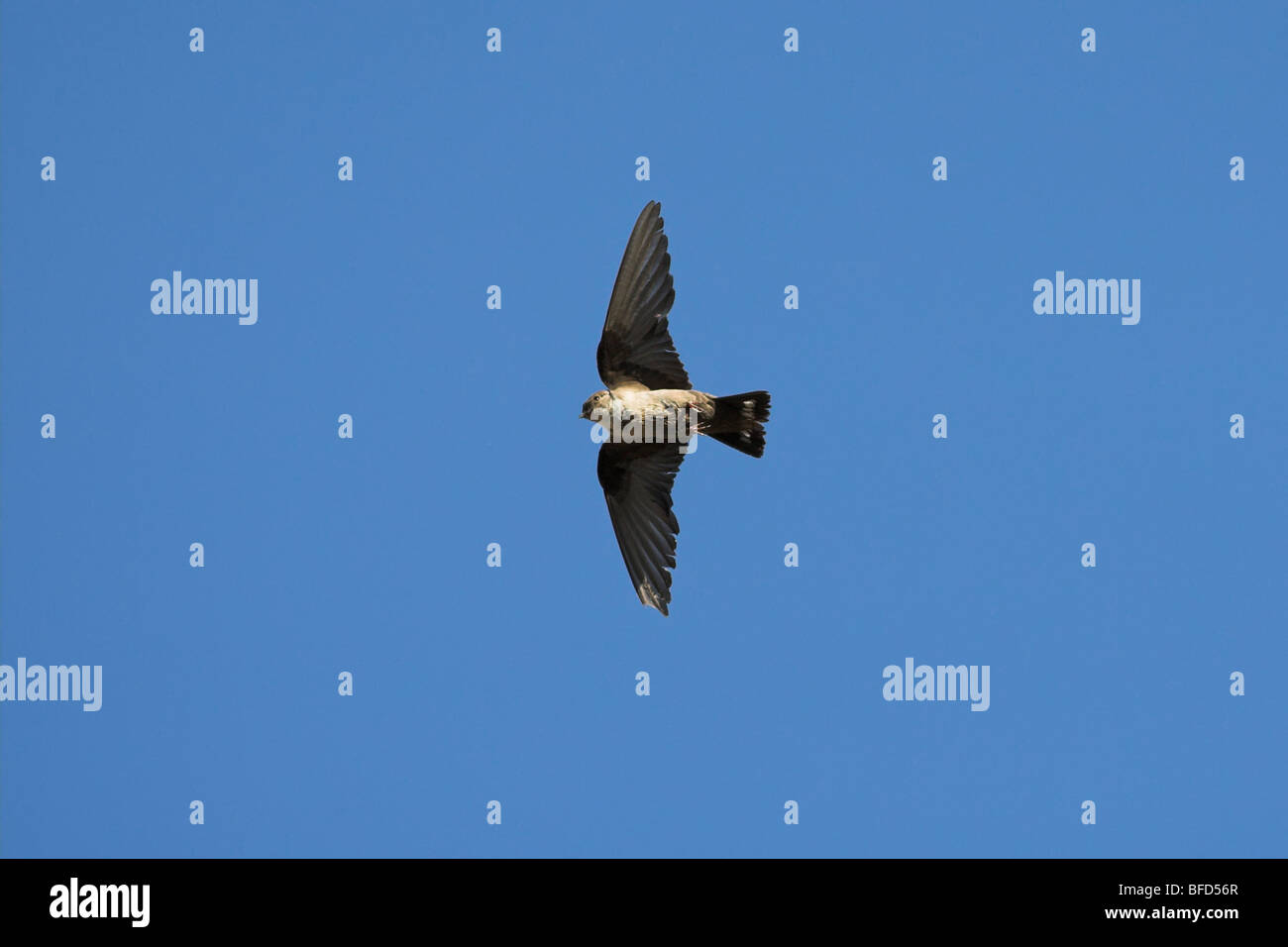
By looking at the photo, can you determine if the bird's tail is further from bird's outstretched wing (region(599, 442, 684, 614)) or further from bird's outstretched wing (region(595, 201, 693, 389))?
bird's outstretched wing (region(599, 442, 684, 614))

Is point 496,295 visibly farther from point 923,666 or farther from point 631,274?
point 923,666

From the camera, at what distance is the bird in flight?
34.8ft

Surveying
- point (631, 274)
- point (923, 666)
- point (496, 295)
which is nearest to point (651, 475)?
point (631, 274)

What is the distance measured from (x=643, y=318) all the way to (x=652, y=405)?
572 mm

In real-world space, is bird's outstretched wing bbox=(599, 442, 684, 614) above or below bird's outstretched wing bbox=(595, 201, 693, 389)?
below

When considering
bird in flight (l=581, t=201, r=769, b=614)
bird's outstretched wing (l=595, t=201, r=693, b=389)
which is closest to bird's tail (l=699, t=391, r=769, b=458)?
Result: bird in flight (l=581, t=201, r=769, b=614)

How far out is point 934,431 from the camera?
13.6 meters

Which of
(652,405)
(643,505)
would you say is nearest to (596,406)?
(652,405)

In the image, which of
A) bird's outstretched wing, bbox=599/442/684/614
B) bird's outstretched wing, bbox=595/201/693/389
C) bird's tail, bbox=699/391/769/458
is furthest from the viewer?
bird's outstretched wing, bbox=599/442/684/614

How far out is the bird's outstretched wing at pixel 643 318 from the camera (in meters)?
10.6

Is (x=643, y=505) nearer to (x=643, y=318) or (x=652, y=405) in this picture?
(x=652, y=405)

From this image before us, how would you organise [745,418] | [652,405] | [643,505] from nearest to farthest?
[745,418], [652,405], [643,505]

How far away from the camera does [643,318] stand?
10781 millimetres

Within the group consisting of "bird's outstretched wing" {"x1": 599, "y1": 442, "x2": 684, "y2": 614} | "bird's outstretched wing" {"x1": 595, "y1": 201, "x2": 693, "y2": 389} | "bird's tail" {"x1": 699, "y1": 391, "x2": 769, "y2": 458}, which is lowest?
"bird's outstretched wing" {"x1": 599, "y1": 442, "x2": 684, "y2": 614}
